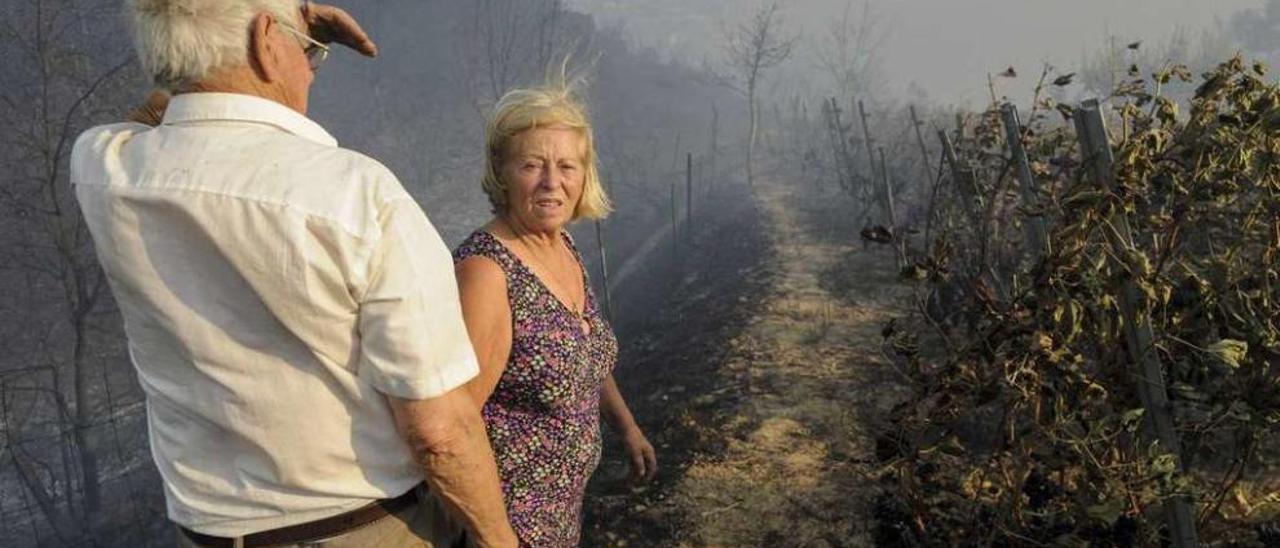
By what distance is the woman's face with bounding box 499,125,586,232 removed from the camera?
1741 mm

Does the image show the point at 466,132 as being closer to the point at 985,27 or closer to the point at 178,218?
the point at 178,218

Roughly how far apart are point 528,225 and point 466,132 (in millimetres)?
24533

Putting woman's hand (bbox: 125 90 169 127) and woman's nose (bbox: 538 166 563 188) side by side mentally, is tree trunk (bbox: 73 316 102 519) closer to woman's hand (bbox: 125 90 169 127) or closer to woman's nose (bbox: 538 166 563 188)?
woman's hand (bbox: 125 90 169 127)

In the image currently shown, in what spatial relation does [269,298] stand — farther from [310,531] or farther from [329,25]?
[329,25]

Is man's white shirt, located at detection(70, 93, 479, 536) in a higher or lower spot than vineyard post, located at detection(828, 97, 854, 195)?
higher

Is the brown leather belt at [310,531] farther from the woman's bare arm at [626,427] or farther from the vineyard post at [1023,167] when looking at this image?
the vineyard post at [1023,167]

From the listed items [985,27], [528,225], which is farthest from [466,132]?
[985,27]

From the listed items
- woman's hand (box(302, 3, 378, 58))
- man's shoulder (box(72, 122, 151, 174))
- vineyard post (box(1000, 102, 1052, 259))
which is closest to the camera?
man's shoulder (box(72, 122, 151, 174))

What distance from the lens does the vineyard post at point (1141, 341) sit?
1.84m

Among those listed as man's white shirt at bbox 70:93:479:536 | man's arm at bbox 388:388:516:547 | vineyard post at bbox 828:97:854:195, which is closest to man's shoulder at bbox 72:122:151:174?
man's white shirt at bbox 70:93:479:536

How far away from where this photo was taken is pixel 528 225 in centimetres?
176

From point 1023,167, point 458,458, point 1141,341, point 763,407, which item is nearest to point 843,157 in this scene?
point 763,407

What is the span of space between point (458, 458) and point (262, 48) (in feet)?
2.37

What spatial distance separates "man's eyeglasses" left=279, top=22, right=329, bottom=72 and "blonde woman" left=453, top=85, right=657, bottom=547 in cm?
45
